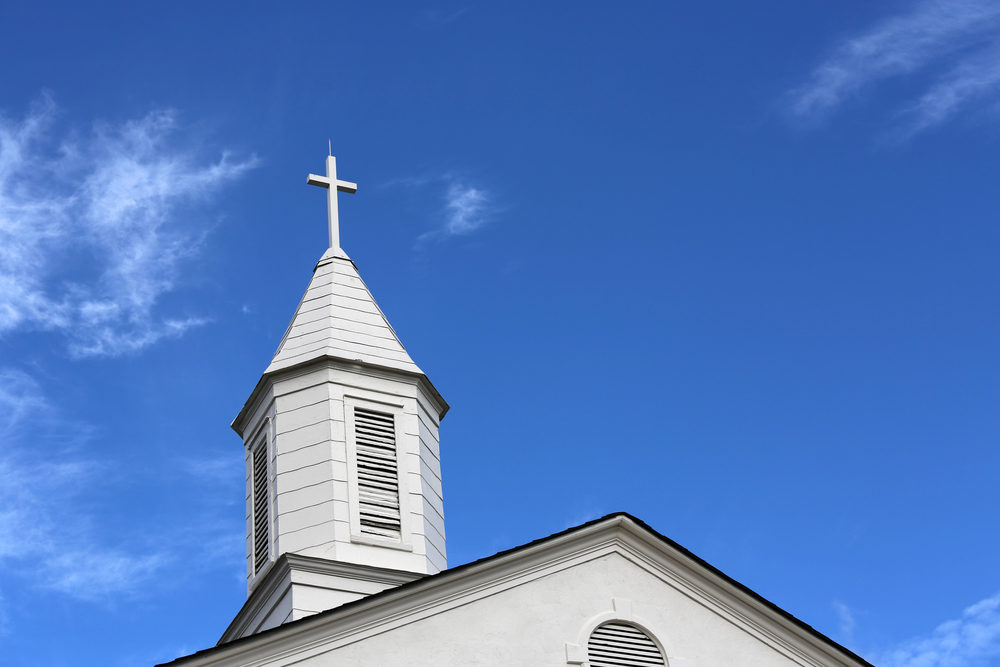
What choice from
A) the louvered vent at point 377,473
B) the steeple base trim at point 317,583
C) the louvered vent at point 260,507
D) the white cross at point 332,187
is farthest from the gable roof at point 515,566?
the white cross at point 332,187

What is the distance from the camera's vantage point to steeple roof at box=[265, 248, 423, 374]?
82.9 feet

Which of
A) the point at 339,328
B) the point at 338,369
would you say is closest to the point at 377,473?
the point at 338,369

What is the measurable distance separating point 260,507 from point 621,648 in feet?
26.8

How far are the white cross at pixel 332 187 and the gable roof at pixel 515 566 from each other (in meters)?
10.7

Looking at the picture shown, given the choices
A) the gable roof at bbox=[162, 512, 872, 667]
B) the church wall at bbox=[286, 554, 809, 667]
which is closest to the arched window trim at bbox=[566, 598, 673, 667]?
the church wall at bbox=[286, 554, 809, 667]

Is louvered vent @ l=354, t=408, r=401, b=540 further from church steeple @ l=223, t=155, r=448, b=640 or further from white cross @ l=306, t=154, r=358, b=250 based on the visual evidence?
white cross @ l=306, t=154, r=358, b=250

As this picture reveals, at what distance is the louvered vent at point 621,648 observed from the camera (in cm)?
1872

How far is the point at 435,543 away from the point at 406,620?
5737 mm

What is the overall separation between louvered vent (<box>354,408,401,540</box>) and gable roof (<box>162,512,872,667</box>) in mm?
4957

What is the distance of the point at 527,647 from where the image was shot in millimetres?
18500

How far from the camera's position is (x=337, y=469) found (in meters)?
23.8

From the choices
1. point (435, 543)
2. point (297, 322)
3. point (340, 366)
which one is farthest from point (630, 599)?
point (297, 322)

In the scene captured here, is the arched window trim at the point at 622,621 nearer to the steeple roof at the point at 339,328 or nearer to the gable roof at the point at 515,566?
the gable roof at the point at 515,566

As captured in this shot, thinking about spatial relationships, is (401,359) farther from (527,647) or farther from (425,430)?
(527,647)
